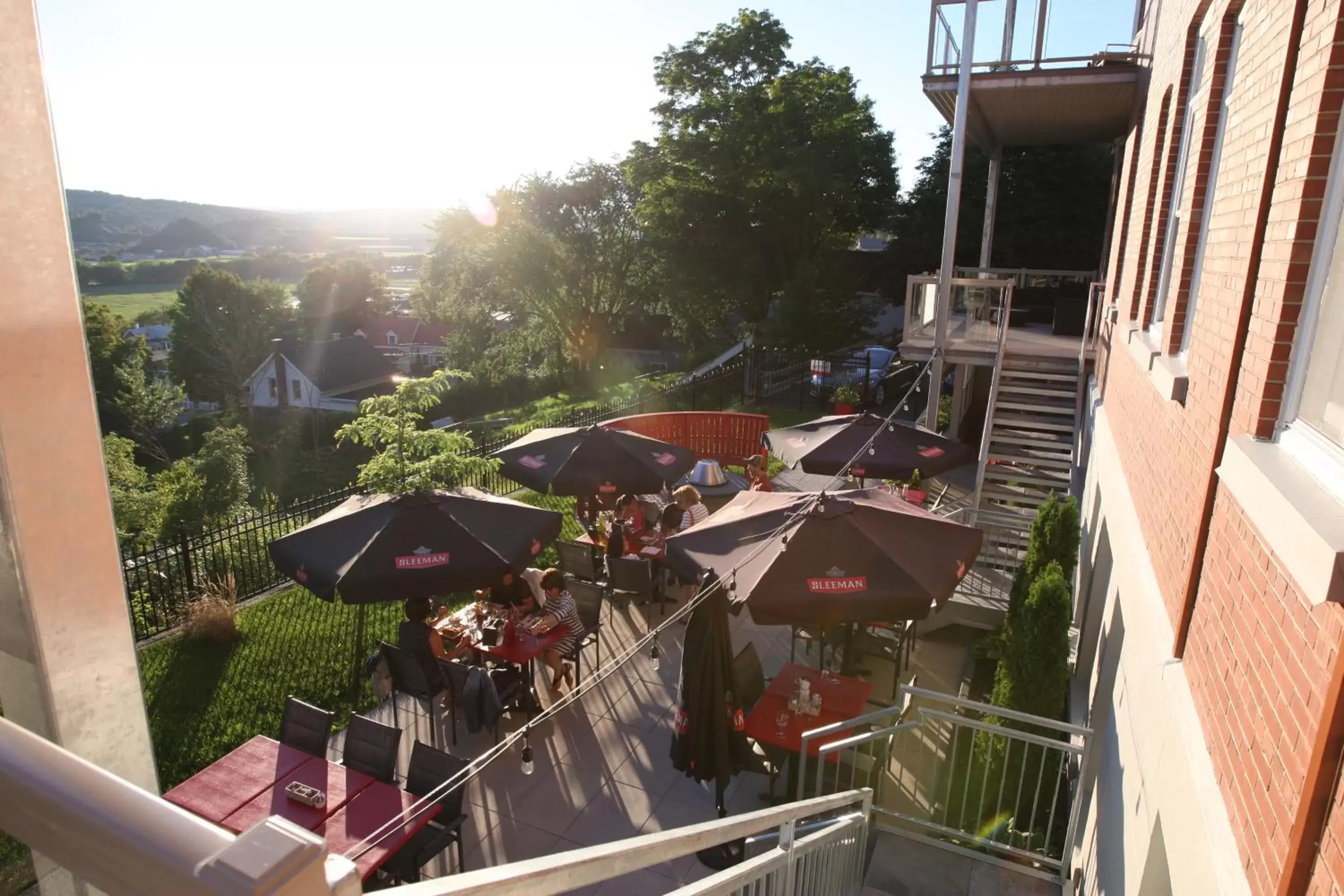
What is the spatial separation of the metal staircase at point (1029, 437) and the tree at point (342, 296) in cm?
8519

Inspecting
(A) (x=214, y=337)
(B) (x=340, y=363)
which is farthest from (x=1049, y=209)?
(B) (x=340, y=363)

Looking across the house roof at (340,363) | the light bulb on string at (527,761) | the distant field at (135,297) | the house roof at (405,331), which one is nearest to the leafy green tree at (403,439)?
the light bulb on string at (527,761)

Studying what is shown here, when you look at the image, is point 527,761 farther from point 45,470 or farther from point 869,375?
point 869,375

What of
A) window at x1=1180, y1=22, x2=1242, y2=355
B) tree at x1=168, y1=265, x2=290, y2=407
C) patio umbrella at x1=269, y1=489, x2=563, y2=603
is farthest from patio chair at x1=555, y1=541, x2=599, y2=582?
tree at x1=168, y1=265, x2=290, y2=407

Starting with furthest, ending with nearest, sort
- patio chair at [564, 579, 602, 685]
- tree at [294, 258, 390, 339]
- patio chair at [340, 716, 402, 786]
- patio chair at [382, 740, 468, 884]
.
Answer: tree at [294, 258, 390, 339] → patio chair at [564, 579, 602, 685] → patio chair at [340, 716, 402, 786] → patio chair at [382, 740, 468, 884]

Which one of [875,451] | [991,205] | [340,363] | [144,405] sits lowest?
[340,363]

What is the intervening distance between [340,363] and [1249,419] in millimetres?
80552

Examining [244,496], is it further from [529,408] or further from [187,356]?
[187,356]

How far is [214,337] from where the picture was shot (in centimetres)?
6172

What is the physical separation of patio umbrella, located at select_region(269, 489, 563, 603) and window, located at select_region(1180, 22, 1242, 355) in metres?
5.46

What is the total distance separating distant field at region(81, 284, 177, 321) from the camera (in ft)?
294

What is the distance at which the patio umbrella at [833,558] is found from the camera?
6.34 m

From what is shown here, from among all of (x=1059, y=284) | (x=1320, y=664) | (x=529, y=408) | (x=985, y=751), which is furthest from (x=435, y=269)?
(x=1320, y=664)

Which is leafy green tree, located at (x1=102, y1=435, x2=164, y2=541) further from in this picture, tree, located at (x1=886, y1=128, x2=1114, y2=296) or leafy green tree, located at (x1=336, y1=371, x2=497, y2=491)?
tree, located at (x1=886, y1=128, x2=1114, y2=296)
